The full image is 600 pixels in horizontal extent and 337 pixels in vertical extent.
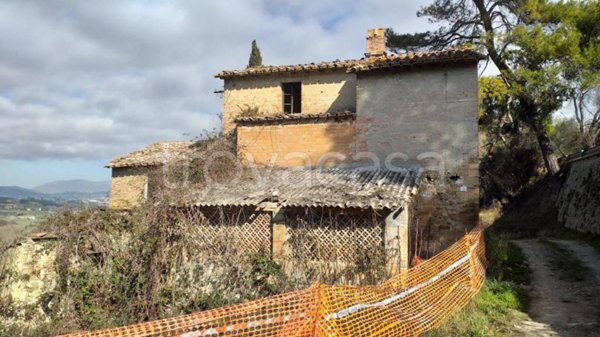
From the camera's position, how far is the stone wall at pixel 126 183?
20125mm

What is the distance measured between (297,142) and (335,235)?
18.7 feet

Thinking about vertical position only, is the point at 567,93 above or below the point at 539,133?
above

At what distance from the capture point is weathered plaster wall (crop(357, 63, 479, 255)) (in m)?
14.4

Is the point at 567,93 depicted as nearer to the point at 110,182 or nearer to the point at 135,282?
the point at 135,282

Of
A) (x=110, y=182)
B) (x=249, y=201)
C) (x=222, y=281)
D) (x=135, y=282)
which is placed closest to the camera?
(x=135, y=282)

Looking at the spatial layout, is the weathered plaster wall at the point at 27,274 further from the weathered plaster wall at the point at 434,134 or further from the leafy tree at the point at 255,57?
the leafy tree at the point at 255,57

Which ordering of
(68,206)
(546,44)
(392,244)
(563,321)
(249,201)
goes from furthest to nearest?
(546,44), (249,201), (392,244), (68,206), (563,321)

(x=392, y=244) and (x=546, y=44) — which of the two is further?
(x=546, y=44)

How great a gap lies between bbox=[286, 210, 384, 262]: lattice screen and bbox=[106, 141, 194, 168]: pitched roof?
8.55 metres

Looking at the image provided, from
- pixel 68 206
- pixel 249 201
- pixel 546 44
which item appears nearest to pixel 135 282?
pixel 68 206

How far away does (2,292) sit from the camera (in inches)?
367

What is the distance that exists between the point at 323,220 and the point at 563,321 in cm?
619

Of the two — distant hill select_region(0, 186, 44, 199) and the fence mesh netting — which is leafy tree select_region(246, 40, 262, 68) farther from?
distant hill select_region(0, 186, 44, 199)

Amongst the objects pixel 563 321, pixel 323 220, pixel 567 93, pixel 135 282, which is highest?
pixel 567 93
